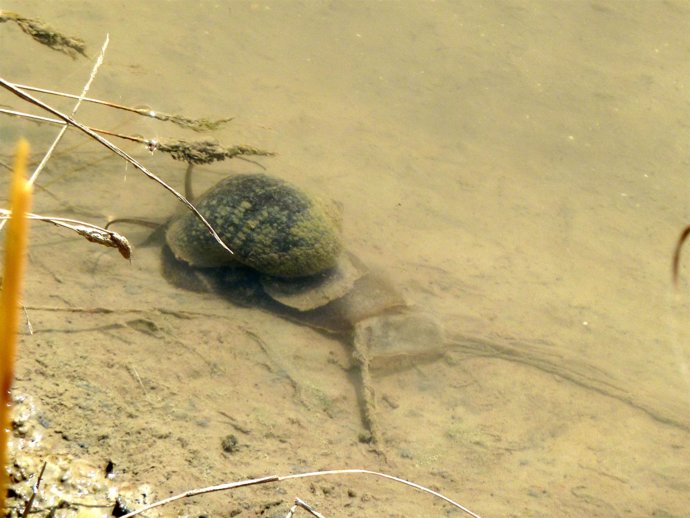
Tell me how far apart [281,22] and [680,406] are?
15.0 feet

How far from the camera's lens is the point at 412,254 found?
15.9ft

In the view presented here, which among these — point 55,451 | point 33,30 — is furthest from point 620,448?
point 33,30

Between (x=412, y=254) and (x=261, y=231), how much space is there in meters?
1.15

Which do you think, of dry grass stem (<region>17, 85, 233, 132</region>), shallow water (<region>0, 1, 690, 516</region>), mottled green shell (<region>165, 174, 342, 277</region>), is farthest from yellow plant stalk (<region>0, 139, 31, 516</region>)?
mottled green shell (<region>165, 174, 342, 277</region>)

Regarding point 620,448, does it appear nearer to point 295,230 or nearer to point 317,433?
point 317,433

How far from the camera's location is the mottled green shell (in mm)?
4234

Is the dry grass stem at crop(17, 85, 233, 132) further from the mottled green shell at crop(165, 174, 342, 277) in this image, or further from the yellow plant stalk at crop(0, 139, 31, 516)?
the yellow plant stalk at crop(0, 139, 31, 516)

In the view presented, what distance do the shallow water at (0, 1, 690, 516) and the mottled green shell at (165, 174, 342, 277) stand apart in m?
0.28

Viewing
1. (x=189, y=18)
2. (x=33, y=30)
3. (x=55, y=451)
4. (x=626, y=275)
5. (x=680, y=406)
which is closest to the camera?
(x=55, y=451)

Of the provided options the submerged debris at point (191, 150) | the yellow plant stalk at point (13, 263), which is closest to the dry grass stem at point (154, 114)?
the submerged debris at point (191, 150)

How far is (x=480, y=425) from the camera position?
3.88 meters

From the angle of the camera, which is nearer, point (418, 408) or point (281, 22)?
point (418, 408)

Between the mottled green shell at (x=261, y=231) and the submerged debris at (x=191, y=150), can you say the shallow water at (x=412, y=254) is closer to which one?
the mottled green shell at (x=261, y=231)

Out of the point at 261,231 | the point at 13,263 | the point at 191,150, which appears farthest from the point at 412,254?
the point at 13,263
